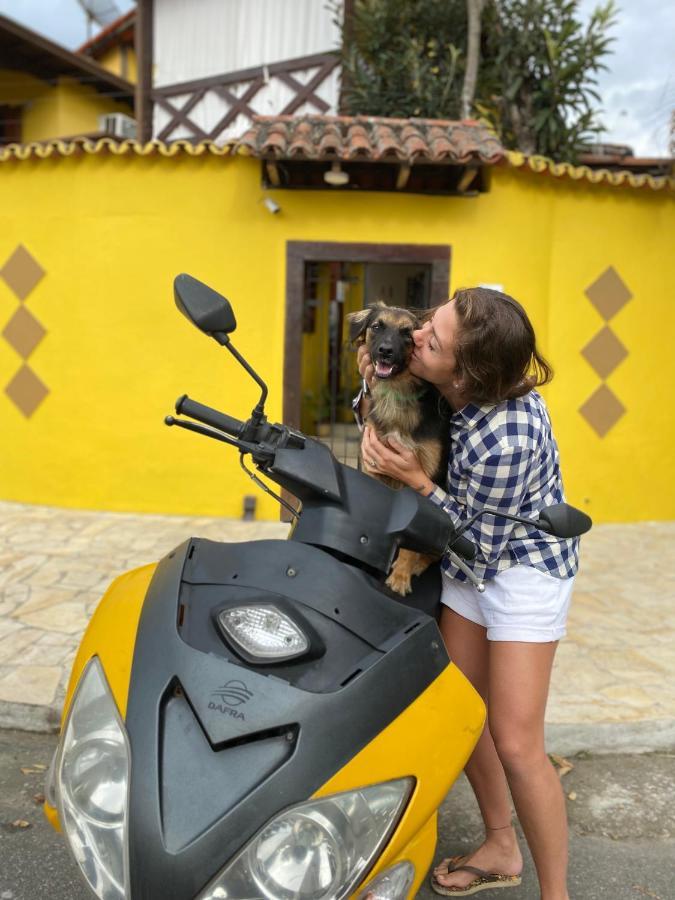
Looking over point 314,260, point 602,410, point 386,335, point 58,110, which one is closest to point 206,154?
point 314,260

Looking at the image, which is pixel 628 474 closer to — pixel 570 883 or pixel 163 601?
pixel 570 883

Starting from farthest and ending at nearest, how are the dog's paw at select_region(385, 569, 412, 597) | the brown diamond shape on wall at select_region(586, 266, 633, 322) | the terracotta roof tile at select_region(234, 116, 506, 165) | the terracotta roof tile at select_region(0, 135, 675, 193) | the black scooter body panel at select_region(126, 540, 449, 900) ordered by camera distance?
the brown diamond shape on wall at select_region(586, 266, 633, 322)
the terracotta roof tile at select_region(0, 135, 675, 193)
the terracotta roof tile at select_region(234, 116, 506, 165)
the dog's paw at select_region(385, 569, 412, 597)
the black scooter body panel at select_region(126, 540, 449, 900)

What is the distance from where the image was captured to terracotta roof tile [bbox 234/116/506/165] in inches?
230

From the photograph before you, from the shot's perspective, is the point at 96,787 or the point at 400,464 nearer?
the point at 96,787

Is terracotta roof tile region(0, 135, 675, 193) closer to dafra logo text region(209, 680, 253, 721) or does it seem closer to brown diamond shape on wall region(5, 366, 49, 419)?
brown diamond shape on wall region(5, 366, 49, 419)

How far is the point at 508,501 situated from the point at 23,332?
649 centimetres

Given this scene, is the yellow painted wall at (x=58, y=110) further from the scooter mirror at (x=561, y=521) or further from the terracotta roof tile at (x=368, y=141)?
the scooter mirror at (x=561, y=521)

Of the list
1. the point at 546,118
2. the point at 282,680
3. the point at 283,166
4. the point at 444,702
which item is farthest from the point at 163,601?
the point at 546,118

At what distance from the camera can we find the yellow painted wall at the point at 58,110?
13102mm

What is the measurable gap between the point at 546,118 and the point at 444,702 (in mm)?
9044

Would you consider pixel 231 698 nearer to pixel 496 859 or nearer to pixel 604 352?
pixel 496 859

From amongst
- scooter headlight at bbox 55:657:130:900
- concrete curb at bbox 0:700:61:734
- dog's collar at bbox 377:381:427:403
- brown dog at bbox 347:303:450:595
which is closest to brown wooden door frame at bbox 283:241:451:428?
concrete curb at bbox 0:700:61:734

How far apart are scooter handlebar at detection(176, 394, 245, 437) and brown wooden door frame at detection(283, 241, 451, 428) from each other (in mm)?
4859

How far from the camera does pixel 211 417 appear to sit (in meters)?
1.73
